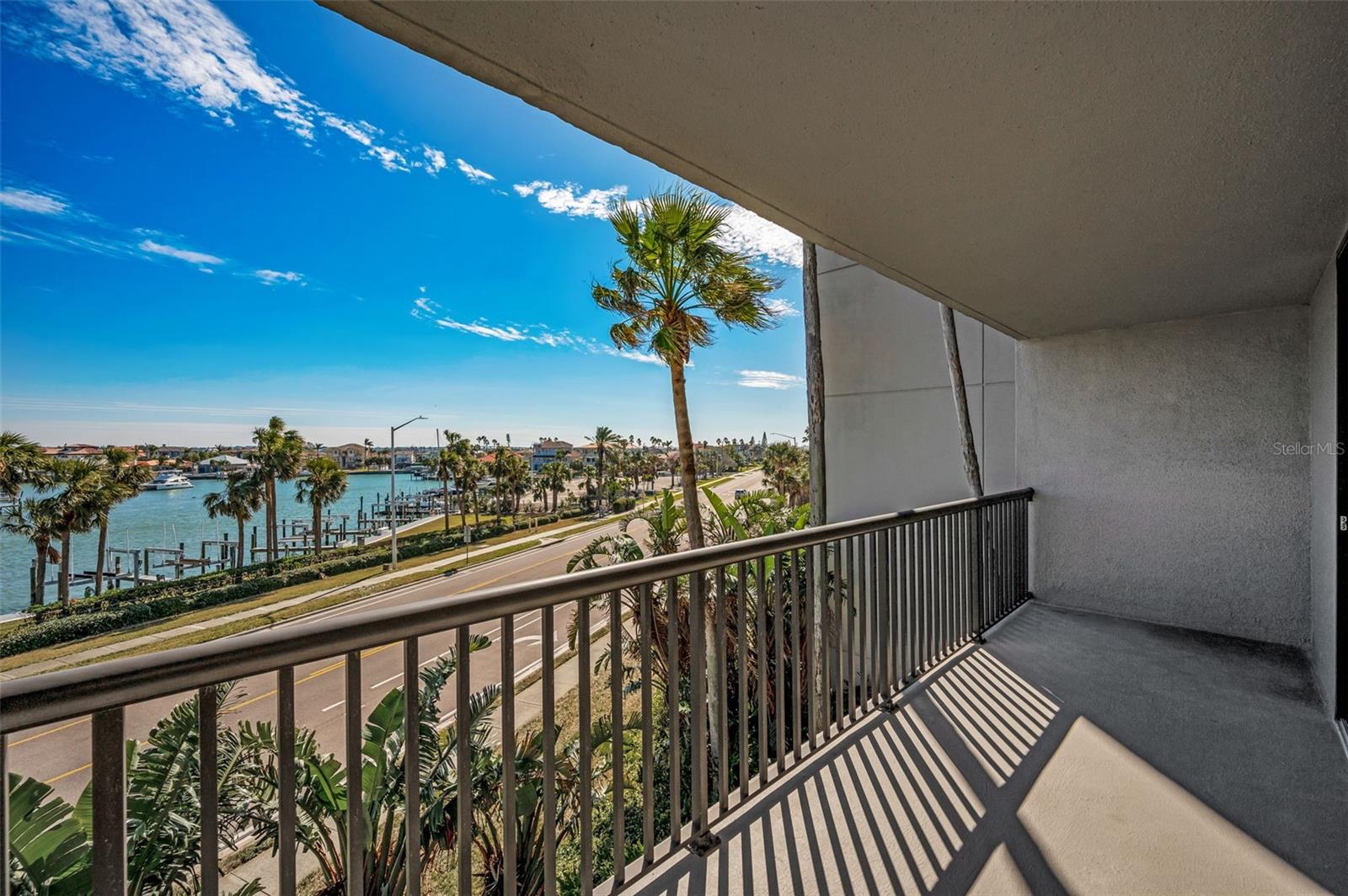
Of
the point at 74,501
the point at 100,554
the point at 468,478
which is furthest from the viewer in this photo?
the point at 468,478

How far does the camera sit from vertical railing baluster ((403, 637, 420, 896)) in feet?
3.46

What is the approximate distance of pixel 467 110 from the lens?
9812 millimetres

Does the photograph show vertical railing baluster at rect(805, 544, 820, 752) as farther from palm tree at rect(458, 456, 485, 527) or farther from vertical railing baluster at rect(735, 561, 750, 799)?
palm tree at rect(458, 456, 485, 527)

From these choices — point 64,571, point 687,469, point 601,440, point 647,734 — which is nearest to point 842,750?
point 647,734

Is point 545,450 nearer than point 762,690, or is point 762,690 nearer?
point 762,690

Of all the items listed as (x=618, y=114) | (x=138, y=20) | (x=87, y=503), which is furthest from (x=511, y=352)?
(x=618, y=114)

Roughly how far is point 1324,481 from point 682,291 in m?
5.68

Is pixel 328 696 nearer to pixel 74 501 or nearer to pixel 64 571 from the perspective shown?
pixel 74 501

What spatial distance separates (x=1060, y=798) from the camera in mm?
1880

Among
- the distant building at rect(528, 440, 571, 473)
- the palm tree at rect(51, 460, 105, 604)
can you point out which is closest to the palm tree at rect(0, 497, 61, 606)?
the palm tree at rect(51, 460, 105, 604)

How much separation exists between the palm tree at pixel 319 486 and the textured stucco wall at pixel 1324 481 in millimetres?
39883

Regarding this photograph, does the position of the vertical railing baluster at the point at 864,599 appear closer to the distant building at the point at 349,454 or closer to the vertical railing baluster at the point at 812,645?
the vertical railing baluster at the point at 812,645

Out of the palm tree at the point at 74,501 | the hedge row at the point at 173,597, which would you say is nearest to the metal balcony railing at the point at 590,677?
the hedge row at the point at 173,597

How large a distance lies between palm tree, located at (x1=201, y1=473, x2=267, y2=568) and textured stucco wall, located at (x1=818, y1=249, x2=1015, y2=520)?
34.8 m
